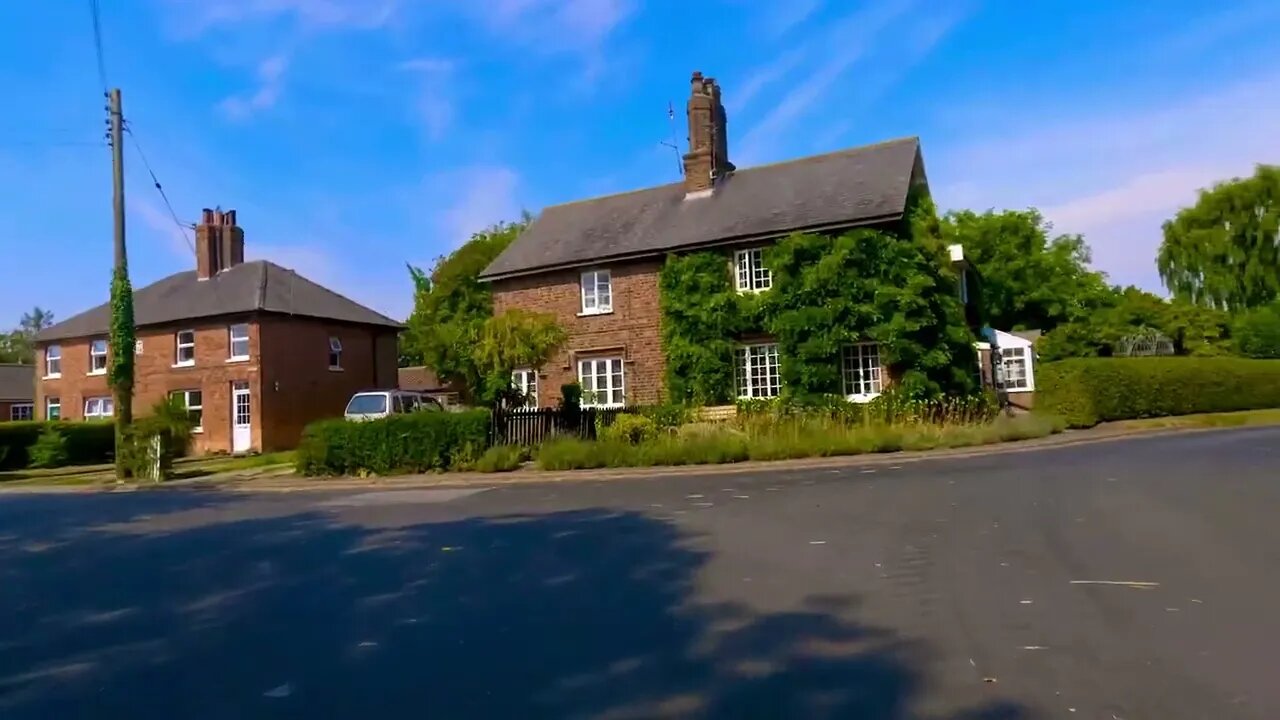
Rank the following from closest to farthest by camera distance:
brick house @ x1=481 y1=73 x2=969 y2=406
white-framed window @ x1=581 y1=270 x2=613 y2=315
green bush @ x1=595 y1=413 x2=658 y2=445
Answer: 1. green bush @ x1=595 y1=413 x2=658 y2=445
2. brick house @ x1=481 y1=73 x2=969 y2=406
3. white-framed window @ x1=581 y1=270 x2=613 y2=315

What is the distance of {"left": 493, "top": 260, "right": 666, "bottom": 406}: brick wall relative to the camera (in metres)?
27.4

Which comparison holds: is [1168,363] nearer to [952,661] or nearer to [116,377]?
[952,661]

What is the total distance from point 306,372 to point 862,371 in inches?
814

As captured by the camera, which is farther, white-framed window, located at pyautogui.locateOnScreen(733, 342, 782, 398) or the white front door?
the white front door

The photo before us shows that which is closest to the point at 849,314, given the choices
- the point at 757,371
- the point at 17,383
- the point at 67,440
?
the point at 757,371

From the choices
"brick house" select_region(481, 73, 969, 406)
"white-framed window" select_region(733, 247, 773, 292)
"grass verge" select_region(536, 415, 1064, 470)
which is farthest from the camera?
"white-framed window" select_region(733, 247, 773, 292)

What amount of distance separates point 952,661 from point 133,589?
20.8 ft

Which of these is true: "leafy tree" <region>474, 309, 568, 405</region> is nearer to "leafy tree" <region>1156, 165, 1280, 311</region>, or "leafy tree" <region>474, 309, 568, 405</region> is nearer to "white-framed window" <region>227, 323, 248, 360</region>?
"white-framed window" <region>227, 323, 248, 360</region>

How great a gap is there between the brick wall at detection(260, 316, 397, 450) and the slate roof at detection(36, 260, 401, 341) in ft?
1.94

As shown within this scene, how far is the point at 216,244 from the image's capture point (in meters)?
37.2

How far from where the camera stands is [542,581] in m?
7.22

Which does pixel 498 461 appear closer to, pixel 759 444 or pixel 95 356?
pixel 759 444

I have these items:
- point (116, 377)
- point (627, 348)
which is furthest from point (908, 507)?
point (116, 377)

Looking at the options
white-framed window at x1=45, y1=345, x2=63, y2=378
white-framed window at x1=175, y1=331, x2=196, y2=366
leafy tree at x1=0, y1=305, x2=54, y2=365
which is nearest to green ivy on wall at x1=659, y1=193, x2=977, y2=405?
white-framed window at x1=175, y1=331, x2=196, y2=366
